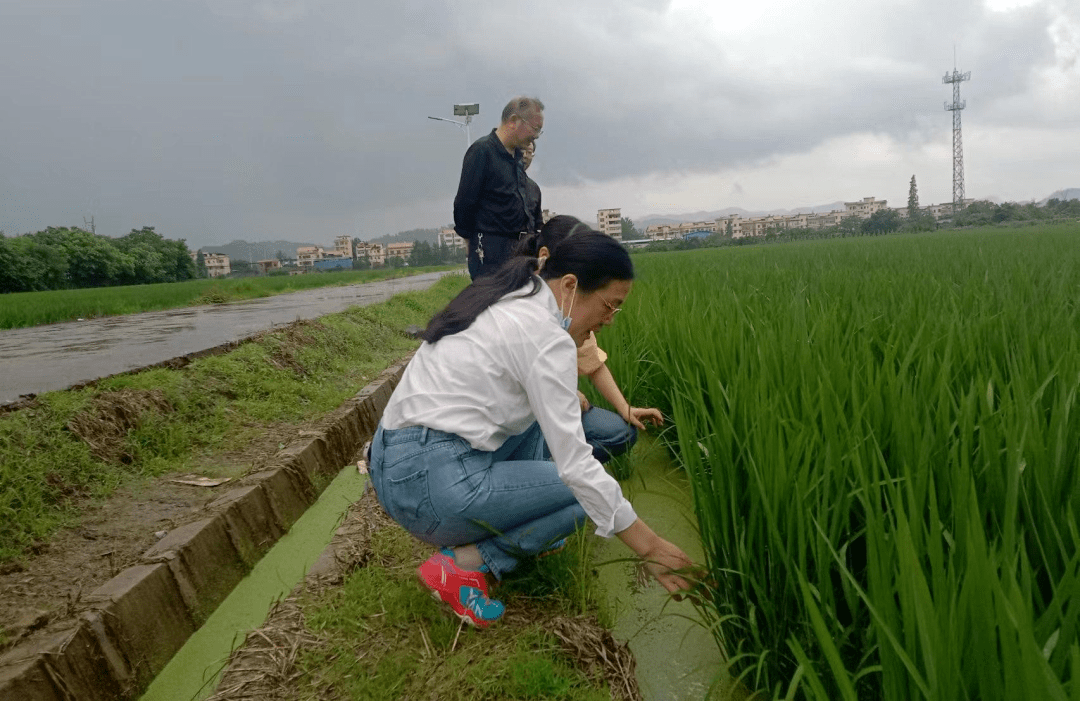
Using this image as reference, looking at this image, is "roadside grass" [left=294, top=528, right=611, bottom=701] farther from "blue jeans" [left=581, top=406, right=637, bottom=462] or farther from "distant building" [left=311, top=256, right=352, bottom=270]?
"distant building" [left=311, top=256, right=352, bottom=270]

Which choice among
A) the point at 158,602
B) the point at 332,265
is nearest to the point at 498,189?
the point at 158,602

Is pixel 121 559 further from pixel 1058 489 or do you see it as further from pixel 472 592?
pixel 1058 489

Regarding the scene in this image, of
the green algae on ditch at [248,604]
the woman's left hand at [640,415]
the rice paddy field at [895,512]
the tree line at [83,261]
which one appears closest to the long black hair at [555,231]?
the rice paddy field at [895,512]

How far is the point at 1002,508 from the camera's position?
1123 mm

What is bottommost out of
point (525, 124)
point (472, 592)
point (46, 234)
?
point (472, 592)

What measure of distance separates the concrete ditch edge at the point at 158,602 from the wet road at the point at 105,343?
1669 mm

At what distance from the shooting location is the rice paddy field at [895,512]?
2.38 feet

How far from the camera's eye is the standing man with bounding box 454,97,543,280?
3.30m

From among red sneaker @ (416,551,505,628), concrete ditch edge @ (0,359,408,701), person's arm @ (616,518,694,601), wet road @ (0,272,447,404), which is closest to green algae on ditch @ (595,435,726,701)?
person's arm @ (616,518,694,601)

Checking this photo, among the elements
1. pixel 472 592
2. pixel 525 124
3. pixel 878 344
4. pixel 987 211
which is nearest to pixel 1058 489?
pixel 472 592

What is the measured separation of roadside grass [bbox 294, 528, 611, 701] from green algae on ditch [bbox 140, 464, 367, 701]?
0.21 m

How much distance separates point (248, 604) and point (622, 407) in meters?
1.19

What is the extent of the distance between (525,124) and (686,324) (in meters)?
1.30

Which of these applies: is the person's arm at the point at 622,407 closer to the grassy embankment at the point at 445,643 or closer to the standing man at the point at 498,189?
the grassy embankment at the point at 445,643
